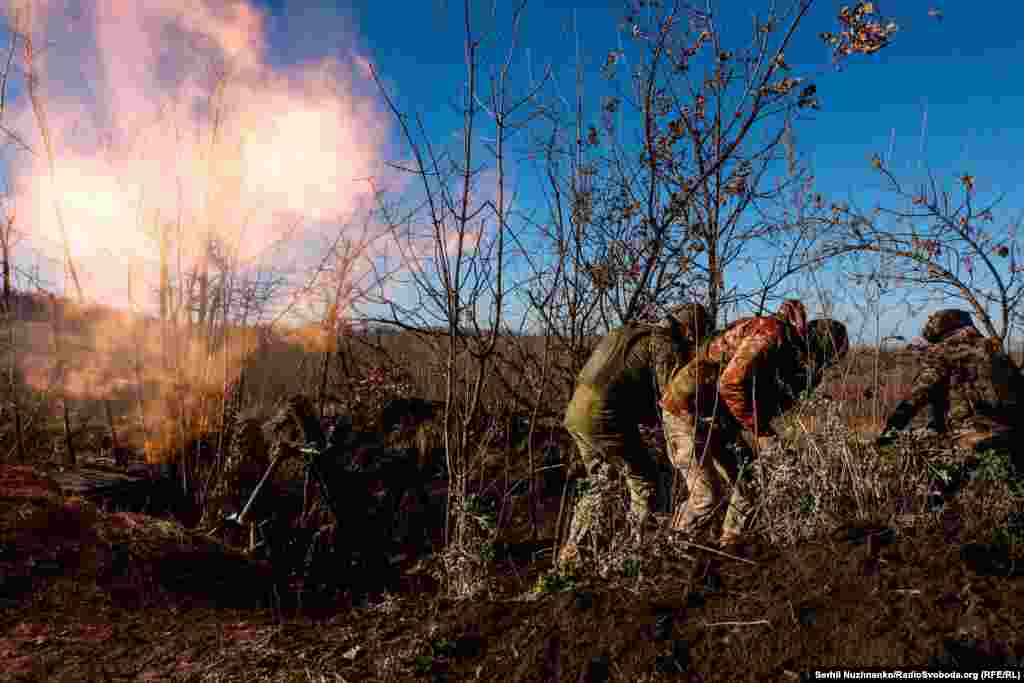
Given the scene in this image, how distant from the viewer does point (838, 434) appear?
2.84 meters

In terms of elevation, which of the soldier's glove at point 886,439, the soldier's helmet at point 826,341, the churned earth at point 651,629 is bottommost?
the churned earth at point 651,629

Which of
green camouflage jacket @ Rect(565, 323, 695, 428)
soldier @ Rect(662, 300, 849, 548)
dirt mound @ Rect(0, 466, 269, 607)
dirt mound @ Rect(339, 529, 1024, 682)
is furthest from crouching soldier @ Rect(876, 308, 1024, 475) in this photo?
dirt mound @ Rect(0, 466, 269, 607)

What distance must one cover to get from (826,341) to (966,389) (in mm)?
2075

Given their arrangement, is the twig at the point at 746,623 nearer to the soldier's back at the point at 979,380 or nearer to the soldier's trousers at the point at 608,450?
the soldier's trousers at the point at 608,450

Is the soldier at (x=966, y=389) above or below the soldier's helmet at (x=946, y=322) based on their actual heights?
below

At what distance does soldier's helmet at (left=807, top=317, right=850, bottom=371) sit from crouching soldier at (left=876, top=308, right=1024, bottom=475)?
138 cm

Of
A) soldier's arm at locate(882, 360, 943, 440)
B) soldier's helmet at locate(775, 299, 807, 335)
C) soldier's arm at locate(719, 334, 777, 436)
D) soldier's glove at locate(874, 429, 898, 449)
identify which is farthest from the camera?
soldier's arm at locate(882, 360, 943, 440)

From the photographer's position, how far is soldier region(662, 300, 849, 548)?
3086 mm

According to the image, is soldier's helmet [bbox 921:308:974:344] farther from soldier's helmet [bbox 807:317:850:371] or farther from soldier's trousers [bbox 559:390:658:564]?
soldier's trousers [bbox 559:390:658:564]

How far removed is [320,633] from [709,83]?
137 inches

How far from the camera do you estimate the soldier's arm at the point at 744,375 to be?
10.1 ft

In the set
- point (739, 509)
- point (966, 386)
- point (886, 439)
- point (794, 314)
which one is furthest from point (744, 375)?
point (966, 386)

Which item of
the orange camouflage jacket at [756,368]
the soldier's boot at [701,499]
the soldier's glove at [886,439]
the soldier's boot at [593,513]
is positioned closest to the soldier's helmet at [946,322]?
the soldier's glove at [886,439]

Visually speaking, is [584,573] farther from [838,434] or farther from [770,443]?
[838,434]
